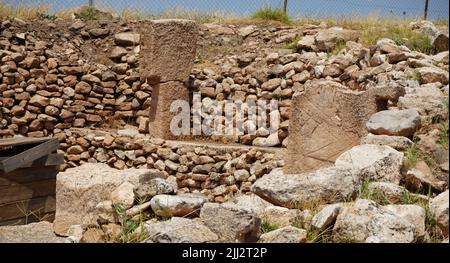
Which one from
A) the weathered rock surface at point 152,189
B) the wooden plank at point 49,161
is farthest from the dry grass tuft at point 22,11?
the weathered rock surface at point 152,189

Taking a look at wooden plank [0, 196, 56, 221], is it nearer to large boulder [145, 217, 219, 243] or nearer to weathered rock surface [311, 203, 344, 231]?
large boulder [145, 217, 219, 243]

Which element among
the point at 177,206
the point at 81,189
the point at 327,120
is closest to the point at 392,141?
the point at 327,120

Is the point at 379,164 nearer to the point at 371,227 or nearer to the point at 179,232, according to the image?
the point at 371,227

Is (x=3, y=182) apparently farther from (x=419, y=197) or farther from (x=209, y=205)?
(x=419, y=197)

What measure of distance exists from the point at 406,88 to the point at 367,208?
2.67 metres

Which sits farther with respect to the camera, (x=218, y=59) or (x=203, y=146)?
(x=218, y=59)

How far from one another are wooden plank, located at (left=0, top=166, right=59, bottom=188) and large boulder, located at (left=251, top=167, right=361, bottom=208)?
466cm

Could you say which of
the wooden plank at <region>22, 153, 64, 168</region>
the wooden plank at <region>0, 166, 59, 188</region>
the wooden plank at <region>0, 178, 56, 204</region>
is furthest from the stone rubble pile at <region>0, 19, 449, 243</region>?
the wooden plank at <region>22, 153, 64, 168</region>

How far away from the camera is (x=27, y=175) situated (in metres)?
7.94

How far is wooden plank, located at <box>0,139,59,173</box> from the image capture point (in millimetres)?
7531

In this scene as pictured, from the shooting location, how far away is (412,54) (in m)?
7.39

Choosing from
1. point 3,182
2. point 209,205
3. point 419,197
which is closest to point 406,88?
point 419,197

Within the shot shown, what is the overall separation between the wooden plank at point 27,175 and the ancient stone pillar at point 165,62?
2.07m

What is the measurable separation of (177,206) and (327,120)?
2579 millimetres
